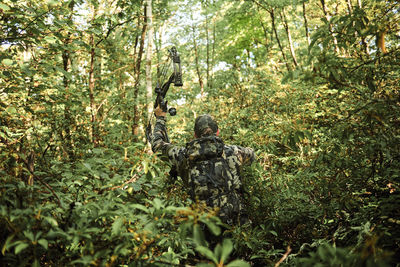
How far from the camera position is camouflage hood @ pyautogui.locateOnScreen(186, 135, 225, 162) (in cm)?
331

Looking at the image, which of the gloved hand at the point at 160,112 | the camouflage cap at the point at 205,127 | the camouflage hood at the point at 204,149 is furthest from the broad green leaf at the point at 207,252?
the gloved hand at the point at 160,112

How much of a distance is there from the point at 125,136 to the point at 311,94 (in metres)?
5.97

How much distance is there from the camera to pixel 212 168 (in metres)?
3.31

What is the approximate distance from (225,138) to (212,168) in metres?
3.26

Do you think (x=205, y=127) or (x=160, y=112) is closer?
(x=205, y=127)

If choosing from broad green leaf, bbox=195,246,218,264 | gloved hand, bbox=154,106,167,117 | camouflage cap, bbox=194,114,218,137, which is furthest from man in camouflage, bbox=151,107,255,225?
broad green leaf, bbox=195,246,218,264

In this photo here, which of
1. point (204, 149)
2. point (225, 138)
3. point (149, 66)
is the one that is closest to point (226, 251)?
point (204, 149)

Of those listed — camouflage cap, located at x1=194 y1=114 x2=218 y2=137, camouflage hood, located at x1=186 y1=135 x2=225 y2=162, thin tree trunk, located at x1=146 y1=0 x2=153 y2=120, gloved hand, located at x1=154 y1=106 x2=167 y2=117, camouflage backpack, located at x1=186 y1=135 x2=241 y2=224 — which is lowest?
camouflage backpack, located at x1=186 y1=135 x2=241 y2=224

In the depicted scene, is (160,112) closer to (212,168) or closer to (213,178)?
(212,168)

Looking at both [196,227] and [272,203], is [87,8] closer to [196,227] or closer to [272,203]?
[272,203]

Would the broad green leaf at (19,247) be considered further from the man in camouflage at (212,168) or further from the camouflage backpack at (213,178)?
the camouflage backpack at (213,178)

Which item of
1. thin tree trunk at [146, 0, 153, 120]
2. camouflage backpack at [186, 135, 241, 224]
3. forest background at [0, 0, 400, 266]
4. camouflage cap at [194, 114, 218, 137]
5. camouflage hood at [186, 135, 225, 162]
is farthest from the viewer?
thin tree trunk at [146, 0, 153, 120]

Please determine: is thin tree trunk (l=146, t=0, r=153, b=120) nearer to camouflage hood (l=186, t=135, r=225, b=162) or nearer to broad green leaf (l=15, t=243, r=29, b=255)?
camouflage hood (l=186, t=135, r=225, b=162)

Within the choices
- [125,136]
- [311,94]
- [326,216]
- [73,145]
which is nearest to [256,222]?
[326,216]
